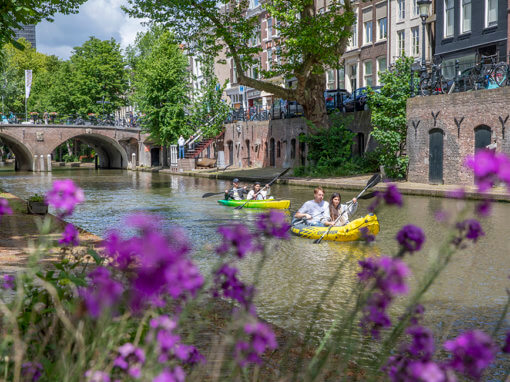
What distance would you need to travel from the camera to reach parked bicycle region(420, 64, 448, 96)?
2577cm

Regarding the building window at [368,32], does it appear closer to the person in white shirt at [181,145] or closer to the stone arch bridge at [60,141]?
the person in white shirt at [181,145]

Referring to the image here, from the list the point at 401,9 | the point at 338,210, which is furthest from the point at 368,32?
the point at 338,210

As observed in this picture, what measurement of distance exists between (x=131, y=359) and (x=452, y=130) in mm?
24143

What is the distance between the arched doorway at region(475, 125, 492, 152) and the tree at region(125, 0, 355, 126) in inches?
280

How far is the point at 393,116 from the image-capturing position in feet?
94.9

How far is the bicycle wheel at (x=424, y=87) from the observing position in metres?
26.3

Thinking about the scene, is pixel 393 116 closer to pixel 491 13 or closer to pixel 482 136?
pixel 482 136

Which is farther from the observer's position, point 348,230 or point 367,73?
point 367,73

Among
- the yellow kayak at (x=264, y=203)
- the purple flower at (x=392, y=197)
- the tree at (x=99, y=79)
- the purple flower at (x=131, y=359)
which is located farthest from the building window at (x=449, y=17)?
the tree at (x=99, y=79)

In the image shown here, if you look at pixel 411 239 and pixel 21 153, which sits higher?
pixel 21 153

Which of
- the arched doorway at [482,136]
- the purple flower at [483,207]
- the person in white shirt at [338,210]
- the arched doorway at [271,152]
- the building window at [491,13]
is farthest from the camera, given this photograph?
the arched doorway at [271,152]

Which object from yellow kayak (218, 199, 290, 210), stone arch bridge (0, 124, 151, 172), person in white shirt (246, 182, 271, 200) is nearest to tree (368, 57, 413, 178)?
person in white shirt (246, 182, 271, 200)

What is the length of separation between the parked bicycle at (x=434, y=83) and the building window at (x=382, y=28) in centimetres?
1252

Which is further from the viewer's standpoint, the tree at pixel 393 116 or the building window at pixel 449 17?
the building window at pixel 449 17
